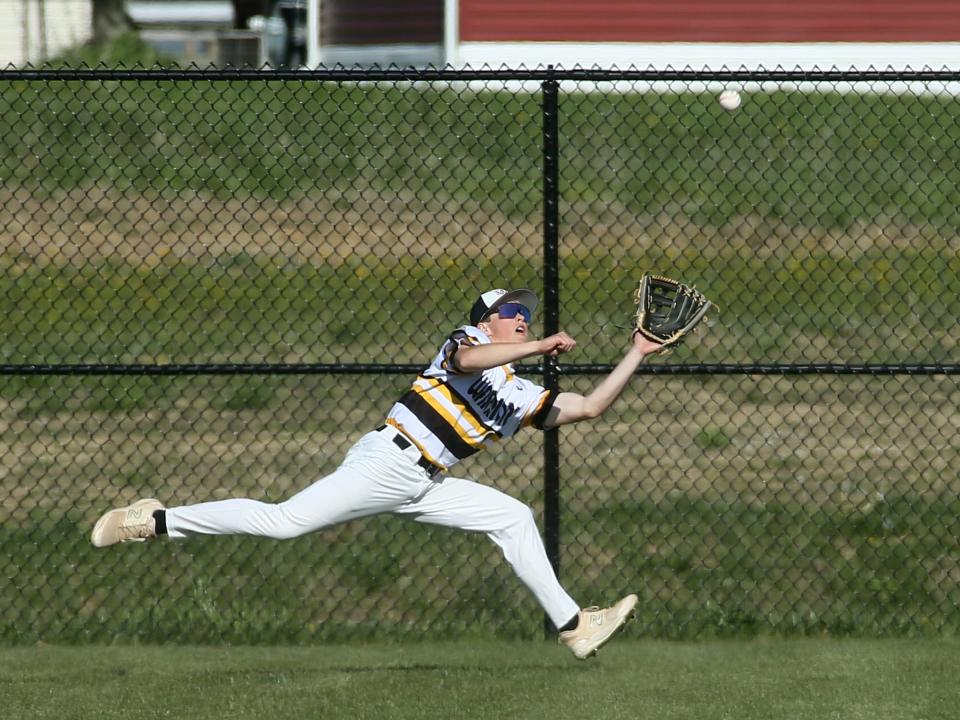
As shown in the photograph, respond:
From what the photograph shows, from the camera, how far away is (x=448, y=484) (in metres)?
5.52

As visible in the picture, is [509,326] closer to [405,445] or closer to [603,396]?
[603,396]

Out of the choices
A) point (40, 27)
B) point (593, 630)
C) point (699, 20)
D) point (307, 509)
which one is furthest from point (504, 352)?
point (40, 27)

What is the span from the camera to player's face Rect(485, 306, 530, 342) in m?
5.46

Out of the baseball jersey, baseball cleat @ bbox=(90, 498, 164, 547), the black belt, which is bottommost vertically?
baseball cleat @ bbox=(90, 498, 164, 547)

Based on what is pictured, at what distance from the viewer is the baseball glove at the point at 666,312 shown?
5.24m

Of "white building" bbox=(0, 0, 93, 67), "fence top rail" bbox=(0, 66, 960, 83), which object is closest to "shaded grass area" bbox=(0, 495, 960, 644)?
"fence top rail" bbox=(0, 66, 960, 83)

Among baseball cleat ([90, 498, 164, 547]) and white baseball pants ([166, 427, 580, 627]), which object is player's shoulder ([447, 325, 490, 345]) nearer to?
white baseball pants ([166, 427, 580, 627])

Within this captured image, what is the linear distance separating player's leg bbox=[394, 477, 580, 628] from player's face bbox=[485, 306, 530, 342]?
57 cm

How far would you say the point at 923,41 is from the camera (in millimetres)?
16500

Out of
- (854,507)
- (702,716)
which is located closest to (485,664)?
(702,716)

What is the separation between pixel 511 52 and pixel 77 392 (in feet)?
27.0

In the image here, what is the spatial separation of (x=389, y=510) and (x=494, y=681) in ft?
3.12

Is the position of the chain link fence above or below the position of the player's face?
below

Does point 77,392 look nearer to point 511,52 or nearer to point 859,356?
point 859,356
